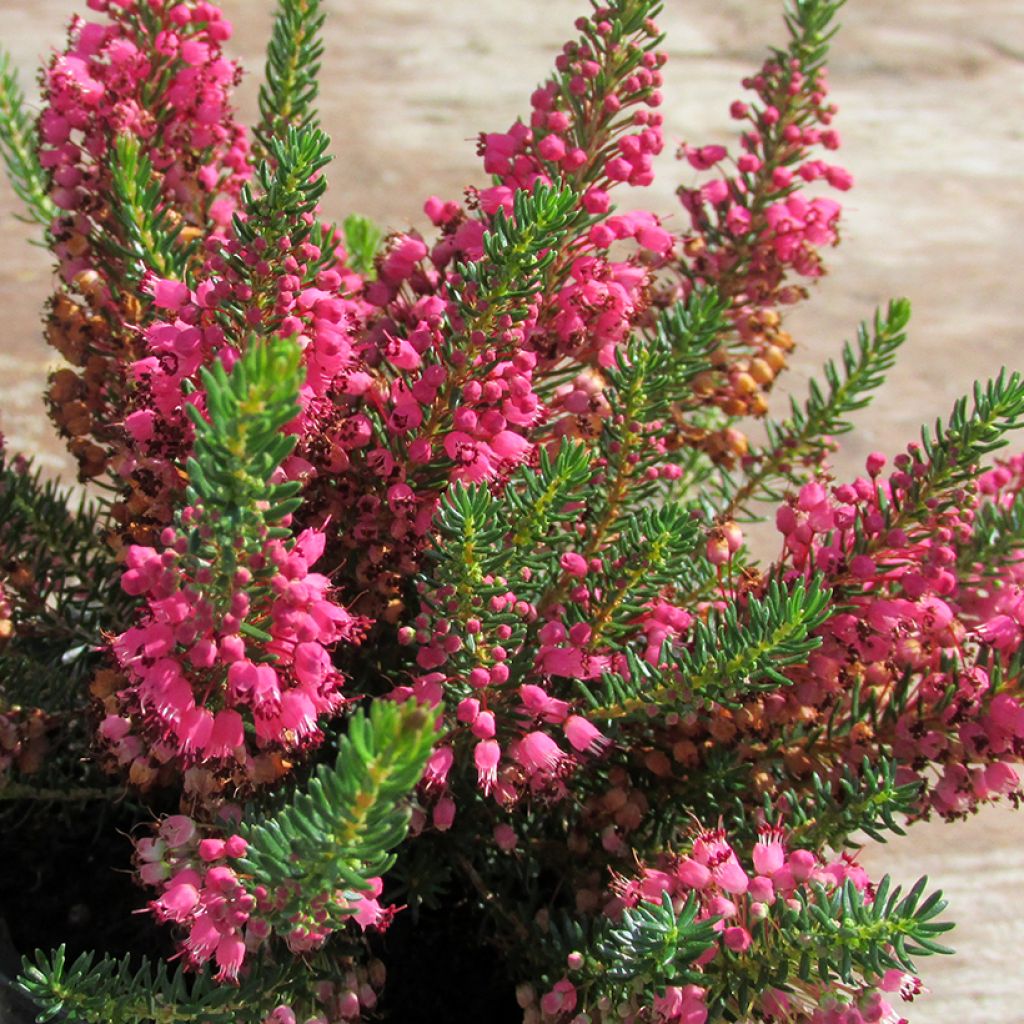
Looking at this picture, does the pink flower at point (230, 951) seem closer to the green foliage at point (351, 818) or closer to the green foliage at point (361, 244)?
the green foliage at point (351, 818)

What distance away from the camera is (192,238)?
799 millimetres

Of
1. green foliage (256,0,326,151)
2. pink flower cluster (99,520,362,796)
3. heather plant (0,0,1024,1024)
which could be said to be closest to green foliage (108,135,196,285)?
heather plant (0,0,1024,1024)

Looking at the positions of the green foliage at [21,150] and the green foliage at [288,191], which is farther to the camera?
the green foliage at [21,150]

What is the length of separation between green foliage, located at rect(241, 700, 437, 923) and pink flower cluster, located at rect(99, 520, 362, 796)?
0.14ft

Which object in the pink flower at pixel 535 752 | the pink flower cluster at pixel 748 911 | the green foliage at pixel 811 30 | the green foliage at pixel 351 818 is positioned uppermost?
the green foliage at pixel 811 30

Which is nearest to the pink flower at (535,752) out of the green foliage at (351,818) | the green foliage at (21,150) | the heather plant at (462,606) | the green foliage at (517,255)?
the heather plant at (462,606)

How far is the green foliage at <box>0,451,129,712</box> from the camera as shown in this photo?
81cm

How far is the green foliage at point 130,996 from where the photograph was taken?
614mm

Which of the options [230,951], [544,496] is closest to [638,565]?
[544,496]

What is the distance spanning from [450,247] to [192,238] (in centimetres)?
17

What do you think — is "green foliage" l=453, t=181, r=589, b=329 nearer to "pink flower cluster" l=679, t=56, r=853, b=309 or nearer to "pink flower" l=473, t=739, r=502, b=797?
"pink flower" l=473, t=739, r=502, b=797

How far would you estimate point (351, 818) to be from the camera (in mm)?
480

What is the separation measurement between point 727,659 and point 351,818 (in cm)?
22

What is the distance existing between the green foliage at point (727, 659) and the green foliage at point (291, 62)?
0.42m
